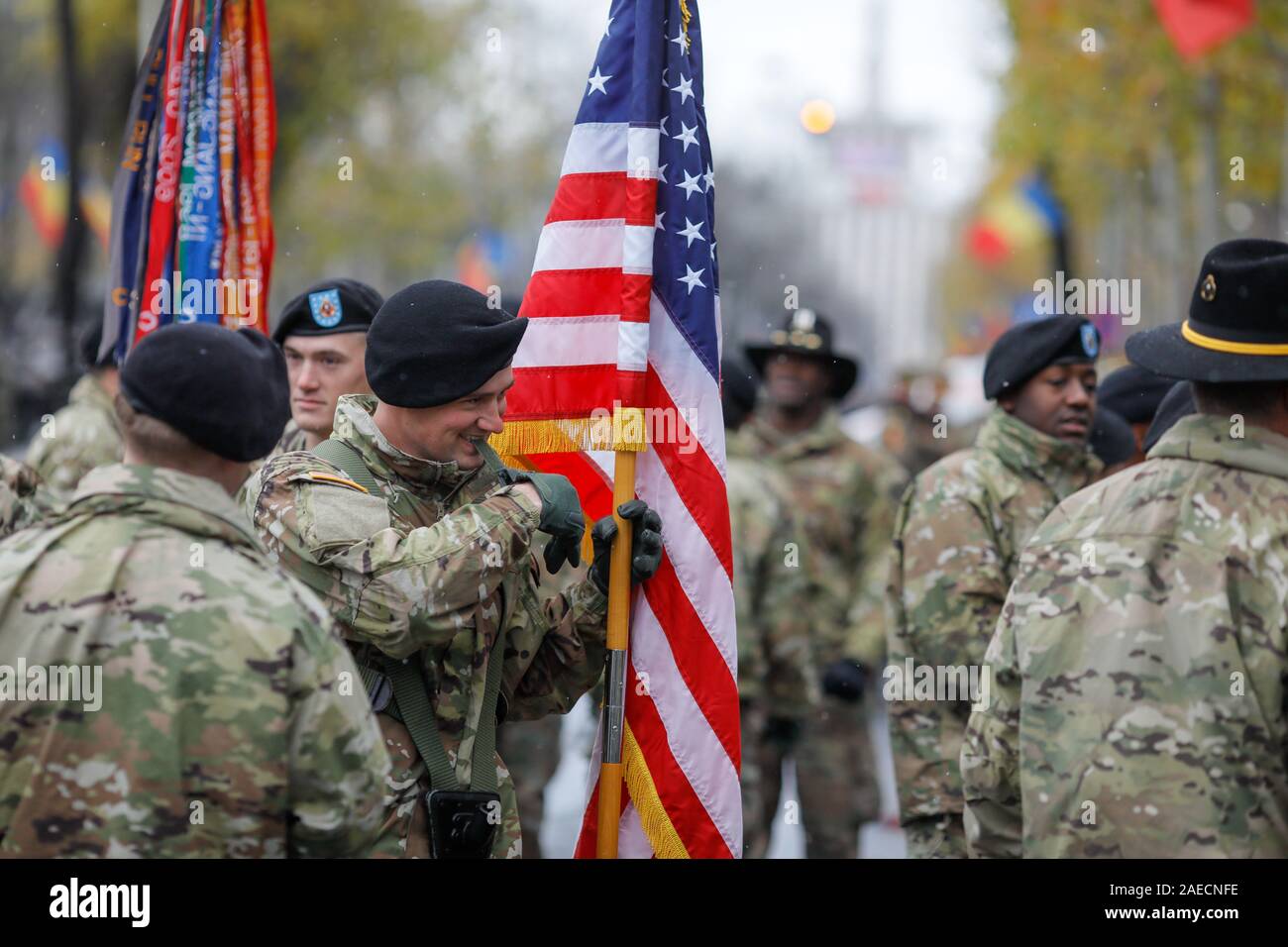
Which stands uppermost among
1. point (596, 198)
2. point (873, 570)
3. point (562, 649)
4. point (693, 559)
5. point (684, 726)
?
point (596, 198)

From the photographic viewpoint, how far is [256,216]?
6461mm

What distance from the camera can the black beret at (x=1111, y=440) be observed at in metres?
6.80

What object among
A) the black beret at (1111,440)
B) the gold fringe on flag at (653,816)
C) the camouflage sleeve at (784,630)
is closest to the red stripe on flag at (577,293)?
the gold fringe on flag at (653,816)

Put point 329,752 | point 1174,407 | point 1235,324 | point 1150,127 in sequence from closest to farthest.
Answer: point 329,752 < point 1235,324 < point 1174,407 < point 1150,127

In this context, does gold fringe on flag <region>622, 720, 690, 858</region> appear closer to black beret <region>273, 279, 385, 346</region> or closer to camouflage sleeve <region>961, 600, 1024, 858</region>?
camouflage sleeve <region>961, 600, 1024, 858</region>

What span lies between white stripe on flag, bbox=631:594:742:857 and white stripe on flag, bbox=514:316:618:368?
747 millimetres

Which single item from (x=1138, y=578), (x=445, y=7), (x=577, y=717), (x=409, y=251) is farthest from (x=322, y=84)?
(x=1138, y=578)

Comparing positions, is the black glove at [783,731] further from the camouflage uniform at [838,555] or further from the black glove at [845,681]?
the black glove at [845,681]

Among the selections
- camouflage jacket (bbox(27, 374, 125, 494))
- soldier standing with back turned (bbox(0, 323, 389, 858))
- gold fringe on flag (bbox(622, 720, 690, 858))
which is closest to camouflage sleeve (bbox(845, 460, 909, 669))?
camouflage jacket (bbox(27, 374, 125, 494))

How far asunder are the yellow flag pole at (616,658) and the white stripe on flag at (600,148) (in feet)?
2.66

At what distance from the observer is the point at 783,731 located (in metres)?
8.55

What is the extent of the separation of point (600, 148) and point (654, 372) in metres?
0.70

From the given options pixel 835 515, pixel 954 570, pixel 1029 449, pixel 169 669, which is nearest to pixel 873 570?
pixel 835 515

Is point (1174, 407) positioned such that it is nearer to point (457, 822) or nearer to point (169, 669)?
point (457, 822)
